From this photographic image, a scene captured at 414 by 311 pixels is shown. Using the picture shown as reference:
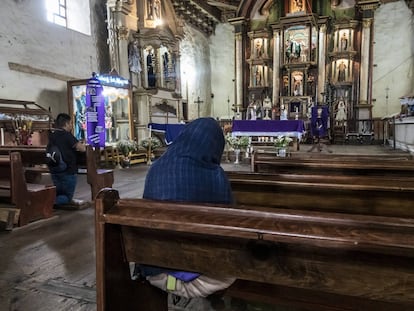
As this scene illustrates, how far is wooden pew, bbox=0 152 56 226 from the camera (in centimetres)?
338

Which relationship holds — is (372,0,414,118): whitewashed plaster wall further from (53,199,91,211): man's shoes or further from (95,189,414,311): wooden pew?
(95,189,414,311): wooden pew

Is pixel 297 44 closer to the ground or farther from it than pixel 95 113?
farther from it

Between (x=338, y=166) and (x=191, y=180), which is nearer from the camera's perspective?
(x=191, y=180)

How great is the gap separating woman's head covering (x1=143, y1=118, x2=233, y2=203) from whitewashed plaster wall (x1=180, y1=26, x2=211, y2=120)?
486 inches

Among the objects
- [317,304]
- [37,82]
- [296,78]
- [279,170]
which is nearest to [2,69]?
[37,82]

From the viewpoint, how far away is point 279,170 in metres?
3.07

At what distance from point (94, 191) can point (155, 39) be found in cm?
711

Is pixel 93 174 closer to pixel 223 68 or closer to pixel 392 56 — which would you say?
pixel 223 68

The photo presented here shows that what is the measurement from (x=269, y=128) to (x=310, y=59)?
22.8 feet

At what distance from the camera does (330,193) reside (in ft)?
6.38

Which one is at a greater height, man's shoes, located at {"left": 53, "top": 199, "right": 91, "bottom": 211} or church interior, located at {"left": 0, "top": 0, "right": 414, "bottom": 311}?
church interior, located at {"left": 0, "top": 0, "right": 414, "bottom": 311}

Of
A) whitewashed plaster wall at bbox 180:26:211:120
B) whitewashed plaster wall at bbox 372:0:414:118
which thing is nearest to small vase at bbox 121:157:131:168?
whitewashed plaster wall at bbox 180:26:211:120

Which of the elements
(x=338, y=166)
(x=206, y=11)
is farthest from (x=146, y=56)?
(x=338, y=166)

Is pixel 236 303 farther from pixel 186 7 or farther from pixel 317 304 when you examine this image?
pixel 186 7
